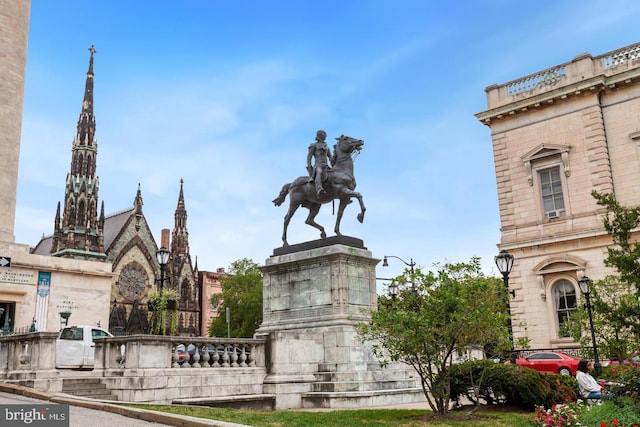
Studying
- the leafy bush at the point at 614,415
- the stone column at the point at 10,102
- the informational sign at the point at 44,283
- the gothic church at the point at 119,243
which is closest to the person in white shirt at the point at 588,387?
the leafy bush at the point at 614,415

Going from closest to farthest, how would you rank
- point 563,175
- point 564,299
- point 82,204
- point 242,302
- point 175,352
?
point 175,352 → point 564,299 → point 563,175 → point 242,302 → point 82,204

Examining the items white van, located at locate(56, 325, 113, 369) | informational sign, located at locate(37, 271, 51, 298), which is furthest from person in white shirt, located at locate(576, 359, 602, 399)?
informational sign, located at locate(37, 271, 51, 298)

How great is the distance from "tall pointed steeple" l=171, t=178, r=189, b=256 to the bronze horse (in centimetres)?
8157

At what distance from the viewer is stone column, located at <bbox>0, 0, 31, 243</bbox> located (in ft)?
117

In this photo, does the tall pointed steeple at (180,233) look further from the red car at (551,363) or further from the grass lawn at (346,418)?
the grass lawn at (346,418)

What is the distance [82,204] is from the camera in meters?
83.9

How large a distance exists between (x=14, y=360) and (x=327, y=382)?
27.8ft

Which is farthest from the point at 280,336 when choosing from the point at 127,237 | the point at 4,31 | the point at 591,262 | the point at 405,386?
the point at 127,237

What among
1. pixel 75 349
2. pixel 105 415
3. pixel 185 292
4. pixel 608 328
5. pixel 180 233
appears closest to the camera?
pixel 105 415

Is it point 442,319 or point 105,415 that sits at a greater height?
point 442,319

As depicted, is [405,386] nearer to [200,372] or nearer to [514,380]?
[514,380]

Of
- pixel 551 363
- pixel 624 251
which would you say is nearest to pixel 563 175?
pixel 551 363

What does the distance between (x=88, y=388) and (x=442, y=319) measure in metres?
8.07

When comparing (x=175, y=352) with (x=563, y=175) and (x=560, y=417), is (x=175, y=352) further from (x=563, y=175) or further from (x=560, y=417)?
(x=563, y=175)
